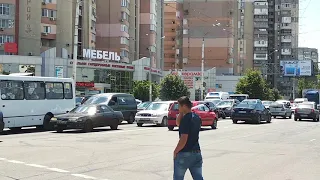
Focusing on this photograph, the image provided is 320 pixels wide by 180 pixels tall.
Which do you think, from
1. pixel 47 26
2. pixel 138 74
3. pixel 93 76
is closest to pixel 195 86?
pixel 138 74

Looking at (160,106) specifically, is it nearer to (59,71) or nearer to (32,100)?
(32,100)

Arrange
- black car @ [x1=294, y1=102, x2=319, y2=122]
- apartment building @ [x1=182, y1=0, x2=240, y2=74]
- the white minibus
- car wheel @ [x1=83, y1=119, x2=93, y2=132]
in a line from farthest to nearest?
apartment building @ [x1=182, y1=0, x2=240, y2=74] → black car @ [x1=294, y1=102, x2=319, y2=122] → car wheel @ [x1=83, y1=119, x2=93, y2=132] → the white minibus

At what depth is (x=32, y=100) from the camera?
23250 mm

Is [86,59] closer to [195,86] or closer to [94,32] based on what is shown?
[94,32]

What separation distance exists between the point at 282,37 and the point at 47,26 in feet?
253

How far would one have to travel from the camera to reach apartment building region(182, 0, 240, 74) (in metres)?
101

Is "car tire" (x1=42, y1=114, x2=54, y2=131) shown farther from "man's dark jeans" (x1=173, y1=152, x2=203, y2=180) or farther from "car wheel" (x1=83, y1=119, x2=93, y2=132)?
"man's dark jeans" (x1=173, y1=152, x2=203, y2=180)

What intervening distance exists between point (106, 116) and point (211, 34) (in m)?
79.7

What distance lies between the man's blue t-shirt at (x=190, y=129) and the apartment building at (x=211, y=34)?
94857 mm

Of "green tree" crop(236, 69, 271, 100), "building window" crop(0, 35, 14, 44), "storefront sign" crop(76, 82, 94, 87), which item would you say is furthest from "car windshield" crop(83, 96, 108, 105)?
"green tree" crop(236, 69, 271, 100)

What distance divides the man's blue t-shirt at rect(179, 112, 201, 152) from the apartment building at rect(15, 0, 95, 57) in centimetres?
6339

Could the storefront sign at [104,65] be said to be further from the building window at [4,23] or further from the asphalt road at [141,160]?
the asphalt road at [141,160]

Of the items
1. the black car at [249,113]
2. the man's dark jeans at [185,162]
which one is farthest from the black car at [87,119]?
the man's dark jeans at [185,162]

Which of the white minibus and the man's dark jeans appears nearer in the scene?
the man's dark jeans
